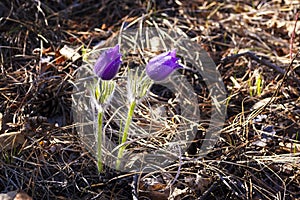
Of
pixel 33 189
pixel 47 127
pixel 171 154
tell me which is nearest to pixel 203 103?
pixel 171 154

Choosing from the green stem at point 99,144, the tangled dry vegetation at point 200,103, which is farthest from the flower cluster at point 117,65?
the tangled dry vegetation at point 200,103

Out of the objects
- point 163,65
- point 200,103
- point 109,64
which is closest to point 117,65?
point 109,64

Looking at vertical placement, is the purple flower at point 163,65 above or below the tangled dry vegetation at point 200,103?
above

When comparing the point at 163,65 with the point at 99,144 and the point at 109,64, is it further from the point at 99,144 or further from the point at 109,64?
the point at 99,144

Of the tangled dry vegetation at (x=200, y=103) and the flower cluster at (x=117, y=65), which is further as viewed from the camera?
the tangled dry vegetation at (x=200, y=103)

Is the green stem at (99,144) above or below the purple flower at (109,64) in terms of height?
below

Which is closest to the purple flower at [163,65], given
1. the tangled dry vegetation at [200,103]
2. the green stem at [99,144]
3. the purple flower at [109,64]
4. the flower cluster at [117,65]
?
the flower cluster at [117,65]

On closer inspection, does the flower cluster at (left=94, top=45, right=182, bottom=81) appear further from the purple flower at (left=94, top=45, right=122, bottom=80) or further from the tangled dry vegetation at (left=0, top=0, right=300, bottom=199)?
the tangled dry vegetation at (left=0, top=0, right=300, bottom=199)

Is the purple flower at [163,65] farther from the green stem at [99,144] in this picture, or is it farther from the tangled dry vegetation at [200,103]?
the tangled dry vegetation at [200,103]
